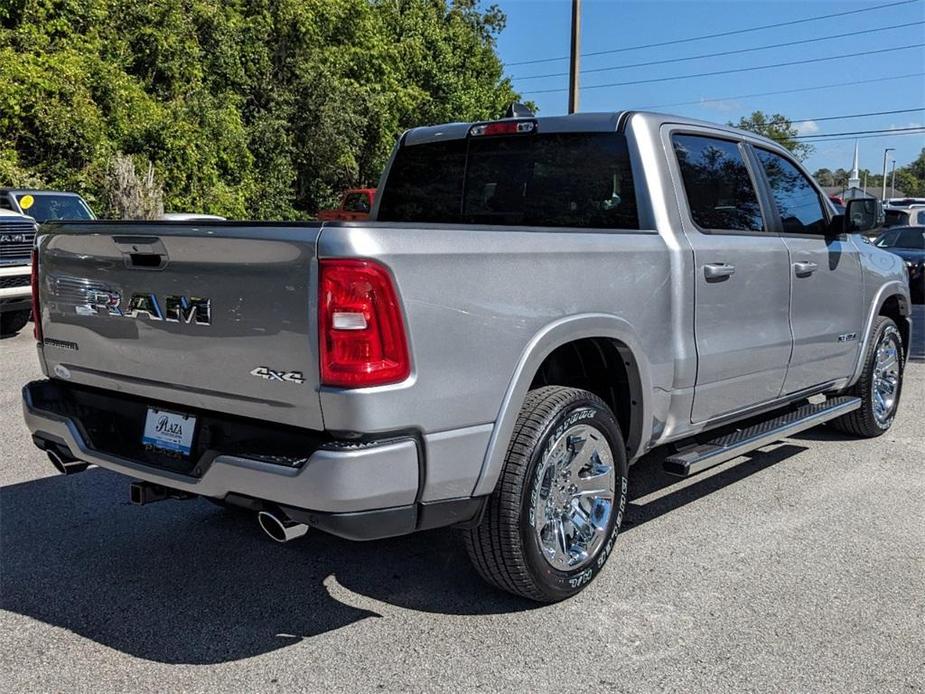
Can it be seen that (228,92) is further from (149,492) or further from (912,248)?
(149,492)

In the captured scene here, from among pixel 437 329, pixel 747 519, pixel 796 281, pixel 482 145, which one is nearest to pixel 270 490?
pixel 437 329

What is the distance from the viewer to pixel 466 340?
10.1 ft

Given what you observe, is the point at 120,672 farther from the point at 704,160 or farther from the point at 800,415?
the point at 800,415

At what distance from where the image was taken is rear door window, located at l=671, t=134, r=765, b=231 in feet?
14.4

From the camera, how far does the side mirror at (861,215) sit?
18.1 ft

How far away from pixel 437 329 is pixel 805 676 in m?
1.71

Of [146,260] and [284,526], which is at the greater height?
[146,260]

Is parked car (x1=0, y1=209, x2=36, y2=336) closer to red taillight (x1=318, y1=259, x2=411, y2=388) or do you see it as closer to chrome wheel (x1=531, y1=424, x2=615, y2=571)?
chrome wheel (x1=531, y1=424, x2=615, y2=571)

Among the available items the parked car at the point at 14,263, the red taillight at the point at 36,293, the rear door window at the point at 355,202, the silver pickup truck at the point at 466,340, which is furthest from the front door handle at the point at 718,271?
the rear door window at the point at 355,202

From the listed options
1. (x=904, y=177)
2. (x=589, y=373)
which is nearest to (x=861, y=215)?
(x=589, y=373)

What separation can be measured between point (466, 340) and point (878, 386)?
14.4ft

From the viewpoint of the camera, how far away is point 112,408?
3.60 meters

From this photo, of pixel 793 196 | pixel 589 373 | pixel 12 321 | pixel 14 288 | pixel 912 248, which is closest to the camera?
pixel 589 373

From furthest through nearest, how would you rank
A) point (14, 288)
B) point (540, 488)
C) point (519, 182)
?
point (14, 288)
point (519, 182)
point (540, 488)
